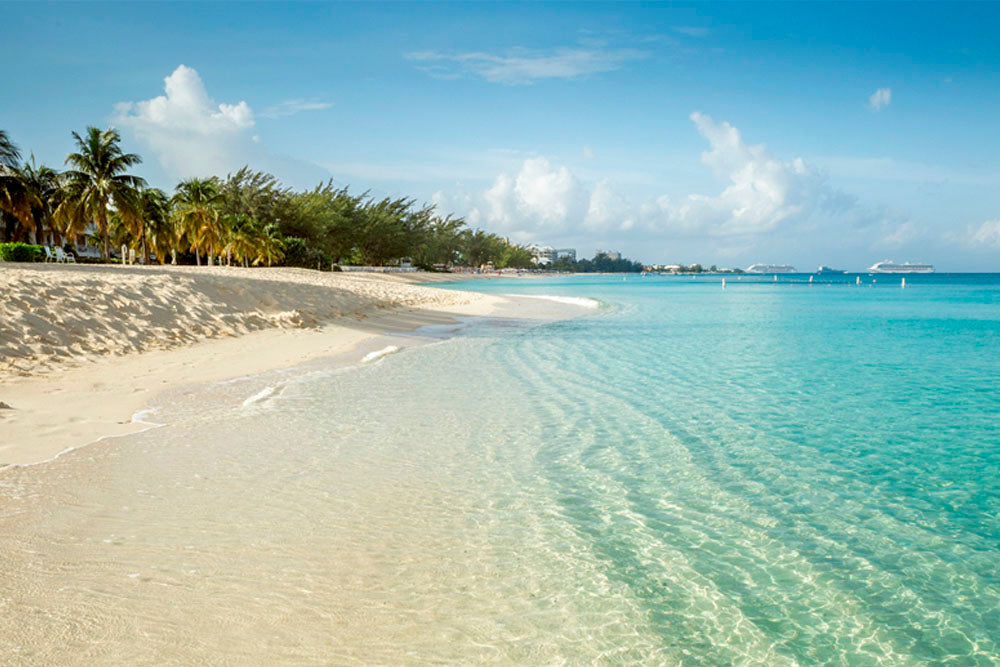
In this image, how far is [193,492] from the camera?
5887mm

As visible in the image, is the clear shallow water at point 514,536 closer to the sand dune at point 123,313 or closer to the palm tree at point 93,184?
the sand dune at point 123,313

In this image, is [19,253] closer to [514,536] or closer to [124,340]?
[124,340]

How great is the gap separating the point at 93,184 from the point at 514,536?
53.9 m

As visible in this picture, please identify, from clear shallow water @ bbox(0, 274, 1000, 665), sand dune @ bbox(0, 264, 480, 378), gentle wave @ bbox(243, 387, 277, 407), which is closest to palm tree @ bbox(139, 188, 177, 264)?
sand dune @ bbox(0, 264, 480, 378)

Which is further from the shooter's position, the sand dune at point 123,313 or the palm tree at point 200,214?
the palm tree at point 200,214

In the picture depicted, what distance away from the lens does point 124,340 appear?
46.2ft

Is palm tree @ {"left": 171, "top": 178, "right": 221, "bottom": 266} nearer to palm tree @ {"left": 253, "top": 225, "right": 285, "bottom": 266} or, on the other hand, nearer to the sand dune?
palm tree @ {"left": 253, "top": 225, "right": 285, "bottom": 266}

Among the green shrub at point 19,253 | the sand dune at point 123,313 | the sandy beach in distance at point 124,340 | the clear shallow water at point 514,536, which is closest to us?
the clear shallow water at point 514,536

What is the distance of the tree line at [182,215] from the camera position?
47781mm

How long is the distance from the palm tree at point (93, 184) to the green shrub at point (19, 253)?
13.2 meters

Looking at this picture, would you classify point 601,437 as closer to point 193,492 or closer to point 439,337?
point 193,492

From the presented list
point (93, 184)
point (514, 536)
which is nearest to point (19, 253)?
point (93, 184)

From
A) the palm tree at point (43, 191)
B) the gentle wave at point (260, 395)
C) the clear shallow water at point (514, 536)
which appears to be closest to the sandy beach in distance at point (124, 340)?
the clear shallow water at point (514, 536)

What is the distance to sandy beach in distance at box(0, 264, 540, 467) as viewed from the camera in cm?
823
